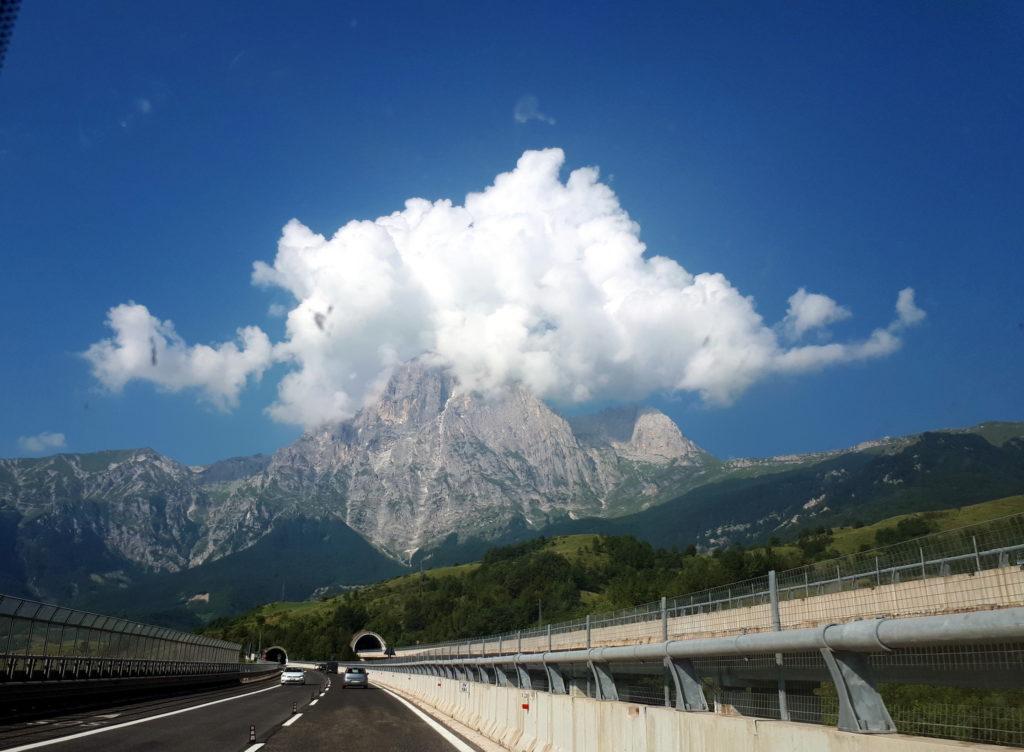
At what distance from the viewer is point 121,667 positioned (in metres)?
36.3

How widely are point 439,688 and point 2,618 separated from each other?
15603mm

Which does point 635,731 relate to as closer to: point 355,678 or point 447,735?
point 447,735

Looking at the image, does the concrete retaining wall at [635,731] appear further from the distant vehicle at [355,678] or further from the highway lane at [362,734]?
the distant vehicle at [355,678]

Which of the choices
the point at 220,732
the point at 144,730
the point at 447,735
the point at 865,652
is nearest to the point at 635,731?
the point at 865,652

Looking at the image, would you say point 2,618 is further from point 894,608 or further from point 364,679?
point 364,679

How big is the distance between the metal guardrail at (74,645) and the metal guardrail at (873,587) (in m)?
19.0

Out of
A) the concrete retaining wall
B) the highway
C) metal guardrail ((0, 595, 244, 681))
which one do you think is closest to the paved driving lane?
the highway

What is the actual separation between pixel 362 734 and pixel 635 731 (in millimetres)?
12309

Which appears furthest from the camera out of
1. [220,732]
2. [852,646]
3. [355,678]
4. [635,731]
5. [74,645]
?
[355,678]

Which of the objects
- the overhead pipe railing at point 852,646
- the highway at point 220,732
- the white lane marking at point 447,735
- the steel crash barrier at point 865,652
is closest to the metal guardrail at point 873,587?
the steel crash barrier at point 865,652

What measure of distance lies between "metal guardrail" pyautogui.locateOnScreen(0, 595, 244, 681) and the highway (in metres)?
2.37

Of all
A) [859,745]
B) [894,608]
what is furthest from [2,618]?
[859,745]

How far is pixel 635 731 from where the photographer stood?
8.82m

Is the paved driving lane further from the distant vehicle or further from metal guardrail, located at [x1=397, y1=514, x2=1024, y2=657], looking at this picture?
the distant vehicle
